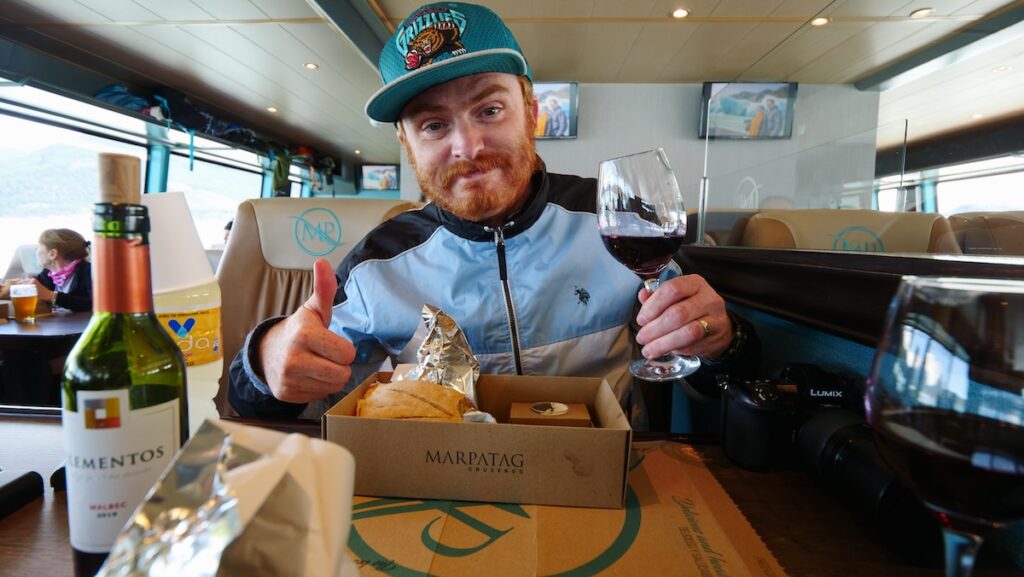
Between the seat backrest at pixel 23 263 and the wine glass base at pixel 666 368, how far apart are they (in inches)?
228

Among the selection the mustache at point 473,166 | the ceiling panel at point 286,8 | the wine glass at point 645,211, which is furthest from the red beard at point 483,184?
the ceiling panel at point 286,8

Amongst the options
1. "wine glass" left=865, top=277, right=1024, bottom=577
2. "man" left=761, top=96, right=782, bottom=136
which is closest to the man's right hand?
"wine glass" left=865, top=277, right=1024, bottom=577

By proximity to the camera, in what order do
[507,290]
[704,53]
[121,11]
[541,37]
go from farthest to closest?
[704,53], [541,37], [121,11], [507,290]

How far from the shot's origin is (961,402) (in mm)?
331

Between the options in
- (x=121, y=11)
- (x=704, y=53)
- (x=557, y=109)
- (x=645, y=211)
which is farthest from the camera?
(x=557, y=109)

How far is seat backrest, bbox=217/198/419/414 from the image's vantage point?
1.71 metres

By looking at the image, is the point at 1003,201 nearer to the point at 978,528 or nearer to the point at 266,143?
the point at 978,528

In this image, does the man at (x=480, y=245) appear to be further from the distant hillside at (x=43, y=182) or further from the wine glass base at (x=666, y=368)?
the distant hillside at (x=43, y=182)

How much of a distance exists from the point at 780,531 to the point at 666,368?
30cm

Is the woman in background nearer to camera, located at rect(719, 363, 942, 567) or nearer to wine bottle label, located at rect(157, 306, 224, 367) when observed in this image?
wine bottle label, located at rect(157, 306, 224, 367)

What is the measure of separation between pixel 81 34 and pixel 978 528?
4.99 m

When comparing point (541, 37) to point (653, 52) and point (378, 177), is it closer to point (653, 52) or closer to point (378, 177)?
point (653, 52)

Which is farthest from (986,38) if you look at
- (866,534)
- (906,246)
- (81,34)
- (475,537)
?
(81,34)

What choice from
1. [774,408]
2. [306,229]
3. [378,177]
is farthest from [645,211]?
[378,177]
